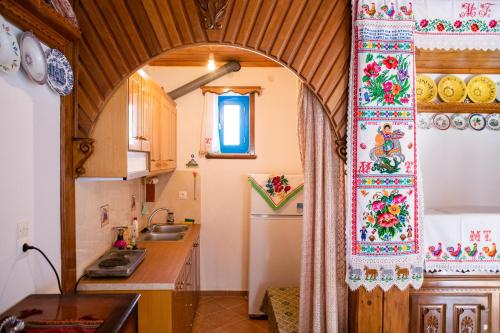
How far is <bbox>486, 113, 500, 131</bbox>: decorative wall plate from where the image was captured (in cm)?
255

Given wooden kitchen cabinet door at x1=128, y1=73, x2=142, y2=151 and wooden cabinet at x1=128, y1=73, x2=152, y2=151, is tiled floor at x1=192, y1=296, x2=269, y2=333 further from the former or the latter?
wooden kitchen cabinet door at x1=128, y1=73, x2=142, y2=151

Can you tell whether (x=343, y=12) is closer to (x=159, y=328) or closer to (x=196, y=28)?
(x=196, y=28)

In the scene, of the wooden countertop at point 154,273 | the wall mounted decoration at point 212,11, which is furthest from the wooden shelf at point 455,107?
the wooden countertop at point 154,273

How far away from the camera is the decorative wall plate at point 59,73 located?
1606mm

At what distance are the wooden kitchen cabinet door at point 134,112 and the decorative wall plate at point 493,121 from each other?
2784 mm

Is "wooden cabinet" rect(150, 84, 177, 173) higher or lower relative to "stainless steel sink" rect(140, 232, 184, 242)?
higher

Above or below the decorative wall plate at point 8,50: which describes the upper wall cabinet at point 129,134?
below

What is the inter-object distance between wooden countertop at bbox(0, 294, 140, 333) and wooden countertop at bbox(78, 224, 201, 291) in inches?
25.5

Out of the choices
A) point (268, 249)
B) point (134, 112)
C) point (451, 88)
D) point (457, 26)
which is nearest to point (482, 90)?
point (451, 88)

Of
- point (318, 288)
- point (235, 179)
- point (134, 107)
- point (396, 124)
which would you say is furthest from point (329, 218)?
point (235, 179)

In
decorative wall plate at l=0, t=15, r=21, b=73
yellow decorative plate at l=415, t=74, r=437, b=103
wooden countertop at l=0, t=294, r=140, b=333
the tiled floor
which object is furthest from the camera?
the tiled floor

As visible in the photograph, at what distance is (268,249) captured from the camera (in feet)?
11.3

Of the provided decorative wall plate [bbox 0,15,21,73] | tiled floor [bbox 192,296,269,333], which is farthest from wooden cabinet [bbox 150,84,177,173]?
tiled floor [bbox 192,296,269,333]

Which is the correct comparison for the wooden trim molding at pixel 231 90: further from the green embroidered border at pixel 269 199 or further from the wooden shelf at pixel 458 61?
the wooden shelf at pixel 458 61
